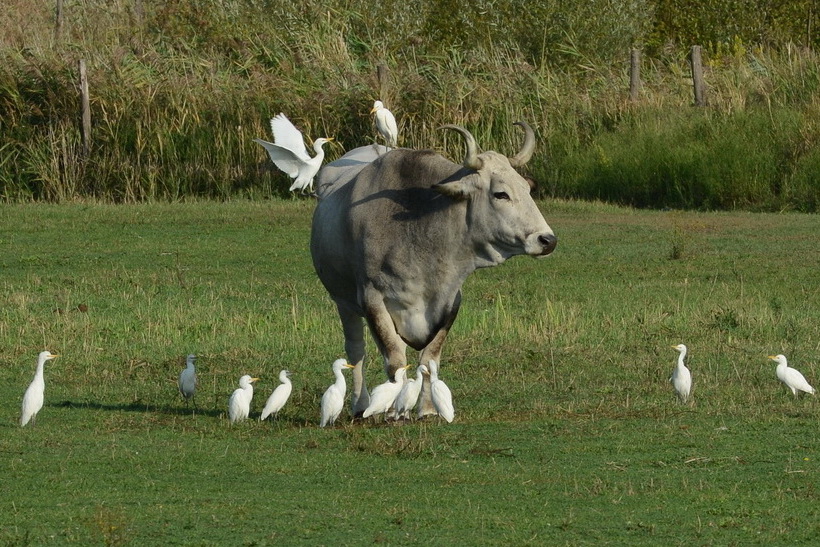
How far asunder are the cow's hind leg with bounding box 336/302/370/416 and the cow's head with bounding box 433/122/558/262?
4.66 ft

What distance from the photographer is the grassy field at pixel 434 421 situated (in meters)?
7.77

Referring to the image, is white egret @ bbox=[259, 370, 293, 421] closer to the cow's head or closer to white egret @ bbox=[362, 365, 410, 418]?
white egret @ bbox=[362, 365, 410, 418]

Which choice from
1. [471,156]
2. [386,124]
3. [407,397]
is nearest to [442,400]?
[407,397]

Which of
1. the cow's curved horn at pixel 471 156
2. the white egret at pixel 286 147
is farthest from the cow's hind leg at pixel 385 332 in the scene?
the white egret at pixel 286 147

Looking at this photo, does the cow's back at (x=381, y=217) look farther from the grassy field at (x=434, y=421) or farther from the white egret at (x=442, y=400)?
the grassy field at (x=434, y=421)

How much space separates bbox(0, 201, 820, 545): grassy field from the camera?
7.77 m

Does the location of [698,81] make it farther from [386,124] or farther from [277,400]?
[277,400]

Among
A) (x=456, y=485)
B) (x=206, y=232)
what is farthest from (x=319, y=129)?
(x=456, y=485)

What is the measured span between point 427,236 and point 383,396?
1.20 metres

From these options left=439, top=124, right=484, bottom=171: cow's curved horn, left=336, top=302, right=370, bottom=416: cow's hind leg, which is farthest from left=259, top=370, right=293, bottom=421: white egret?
left=439, top=124, right=484, bottom=171: cow's curved horn

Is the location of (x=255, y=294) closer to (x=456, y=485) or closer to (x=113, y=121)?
(x=456, y=485)

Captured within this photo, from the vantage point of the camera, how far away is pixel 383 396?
34.3 feet

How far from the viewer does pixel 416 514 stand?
7.83 meters

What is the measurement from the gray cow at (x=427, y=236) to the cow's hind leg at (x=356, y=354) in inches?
22.6
